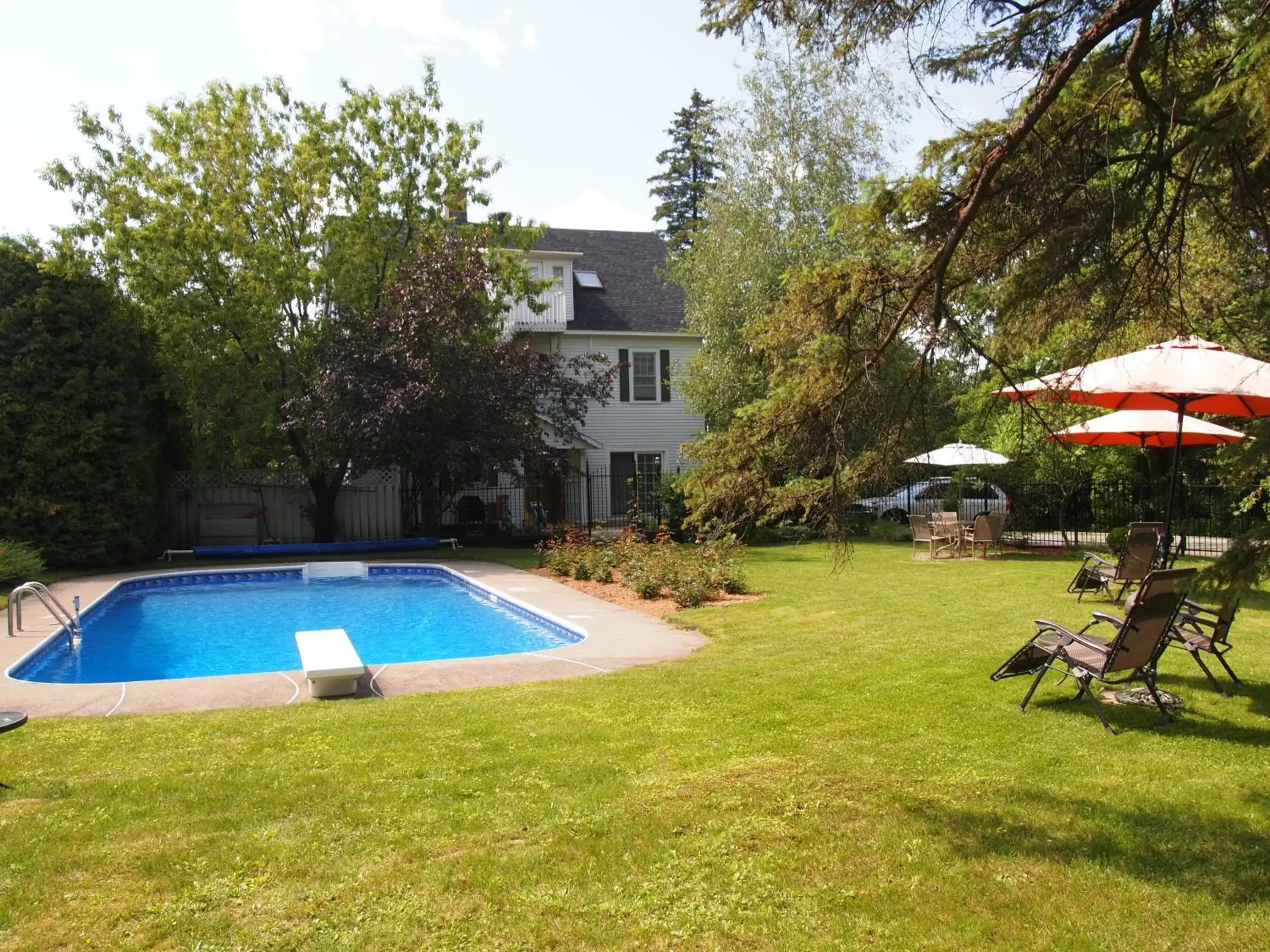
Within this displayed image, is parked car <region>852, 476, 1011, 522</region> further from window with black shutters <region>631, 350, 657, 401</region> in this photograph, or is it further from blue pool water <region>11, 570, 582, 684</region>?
blue pool water <region>11, 570, 582, 684</region>

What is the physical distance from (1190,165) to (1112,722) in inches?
141

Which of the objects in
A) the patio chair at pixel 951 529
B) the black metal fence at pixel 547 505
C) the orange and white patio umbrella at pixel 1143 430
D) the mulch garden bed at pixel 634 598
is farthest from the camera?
the black metal fence at pixel 547 505

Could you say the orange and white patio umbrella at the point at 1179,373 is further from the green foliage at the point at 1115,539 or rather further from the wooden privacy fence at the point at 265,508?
the wooden privacy fence at the point at 265,508

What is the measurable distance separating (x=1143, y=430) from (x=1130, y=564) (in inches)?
79.4

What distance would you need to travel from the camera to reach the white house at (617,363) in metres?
29.8

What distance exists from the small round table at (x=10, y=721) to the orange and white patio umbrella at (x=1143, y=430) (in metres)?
9.09

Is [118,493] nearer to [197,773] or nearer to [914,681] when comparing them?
[197,773]

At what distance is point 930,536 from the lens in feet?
65.1

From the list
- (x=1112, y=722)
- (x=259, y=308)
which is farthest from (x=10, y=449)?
(x=1112, y=722)

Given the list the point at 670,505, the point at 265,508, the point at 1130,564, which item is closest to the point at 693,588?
the point at 1130,564

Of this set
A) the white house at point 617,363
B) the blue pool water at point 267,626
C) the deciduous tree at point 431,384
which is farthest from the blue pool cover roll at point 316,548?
the white house at point 617,363

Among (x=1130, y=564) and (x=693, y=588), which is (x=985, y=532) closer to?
(x=1130, y=564)

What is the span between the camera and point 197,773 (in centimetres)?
564

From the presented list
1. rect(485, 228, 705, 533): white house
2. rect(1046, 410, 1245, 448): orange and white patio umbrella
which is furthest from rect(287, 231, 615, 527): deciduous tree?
rect(1046, 410, 1245, 448): orange and white patio umbrella
